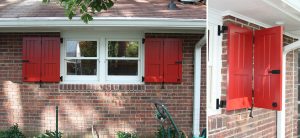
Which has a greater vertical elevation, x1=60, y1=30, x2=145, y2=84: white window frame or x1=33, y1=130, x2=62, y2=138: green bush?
x1=60, y1=30, x2=145, y2=84: white window frame

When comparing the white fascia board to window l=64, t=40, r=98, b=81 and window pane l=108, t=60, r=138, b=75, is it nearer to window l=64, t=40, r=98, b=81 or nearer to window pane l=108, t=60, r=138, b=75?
window l=64, t=40, r=98, b=81

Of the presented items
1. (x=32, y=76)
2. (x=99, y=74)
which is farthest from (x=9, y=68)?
(x=99, y=74)

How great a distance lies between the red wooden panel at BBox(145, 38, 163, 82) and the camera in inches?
241

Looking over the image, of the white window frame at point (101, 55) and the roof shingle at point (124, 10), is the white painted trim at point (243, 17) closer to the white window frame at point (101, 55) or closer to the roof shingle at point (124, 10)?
the roof shingle at point (124, 10)

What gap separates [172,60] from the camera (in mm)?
6141

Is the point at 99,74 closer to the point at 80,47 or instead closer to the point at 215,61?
the point at 80,47

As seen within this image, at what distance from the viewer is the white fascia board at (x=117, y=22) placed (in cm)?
544

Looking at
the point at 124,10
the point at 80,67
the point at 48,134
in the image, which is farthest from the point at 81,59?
the point at 48,134

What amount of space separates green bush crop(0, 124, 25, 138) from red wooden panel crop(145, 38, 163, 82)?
2.55 m

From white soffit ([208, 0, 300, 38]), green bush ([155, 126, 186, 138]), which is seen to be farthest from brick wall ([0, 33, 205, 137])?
white soffit ([208, 0, 300, 38])

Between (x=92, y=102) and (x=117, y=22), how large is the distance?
5.58 feet

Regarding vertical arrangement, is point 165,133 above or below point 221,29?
below

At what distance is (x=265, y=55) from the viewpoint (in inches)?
131

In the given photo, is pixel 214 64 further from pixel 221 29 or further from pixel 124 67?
pixel 124 67
